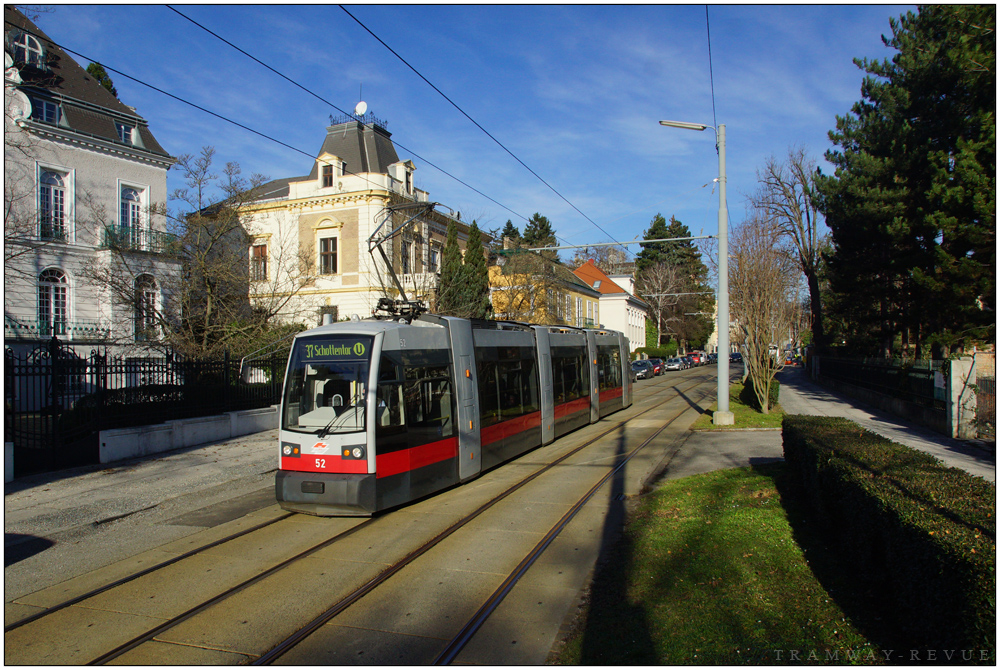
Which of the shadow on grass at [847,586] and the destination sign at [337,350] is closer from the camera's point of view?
the shadow on grass at [847,586]

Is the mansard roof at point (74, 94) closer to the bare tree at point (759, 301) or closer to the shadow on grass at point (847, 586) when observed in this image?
the bare tree at point (759, 301)

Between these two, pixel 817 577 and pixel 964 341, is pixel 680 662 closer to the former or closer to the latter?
pixel 817 577

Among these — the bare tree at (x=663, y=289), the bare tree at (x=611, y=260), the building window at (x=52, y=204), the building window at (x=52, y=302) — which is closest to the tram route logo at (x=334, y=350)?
the building window at (x=52, y=302)

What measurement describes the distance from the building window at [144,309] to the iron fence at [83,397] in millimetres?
7347

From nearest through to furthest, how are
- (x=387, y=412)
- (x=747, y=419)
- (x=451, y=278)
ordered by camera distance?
1. (x=387, y=412)
2. (x=747, y=419)
3. (x=451, y=278)

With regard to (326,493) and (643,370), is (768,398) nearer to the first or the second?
(326,493)

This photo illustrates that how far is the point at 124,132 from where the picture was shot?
27.7 metres

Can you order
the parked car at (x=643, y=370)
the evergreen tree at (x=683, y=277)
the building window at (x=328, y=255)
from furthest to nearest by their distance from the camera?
the evergreen tree at (x=683, y=277) → the parked car at (x=643, y=370) → the building window at (x=328, y=255)

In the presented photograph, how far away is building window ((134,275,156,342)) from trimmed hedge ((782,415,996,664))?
21.8 m

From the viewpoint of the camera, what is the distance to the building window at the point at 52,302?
2311cm

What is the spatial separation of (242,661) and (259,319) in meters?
22.3

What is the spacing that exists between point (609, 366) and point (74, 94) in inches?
1007

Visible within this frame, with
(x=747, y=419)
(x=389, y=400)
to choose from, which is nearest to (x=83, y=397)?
(x=389, y=400)

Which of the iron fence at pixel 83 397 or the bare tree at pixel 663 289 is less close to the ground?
the bare tree at pixel 663 289
